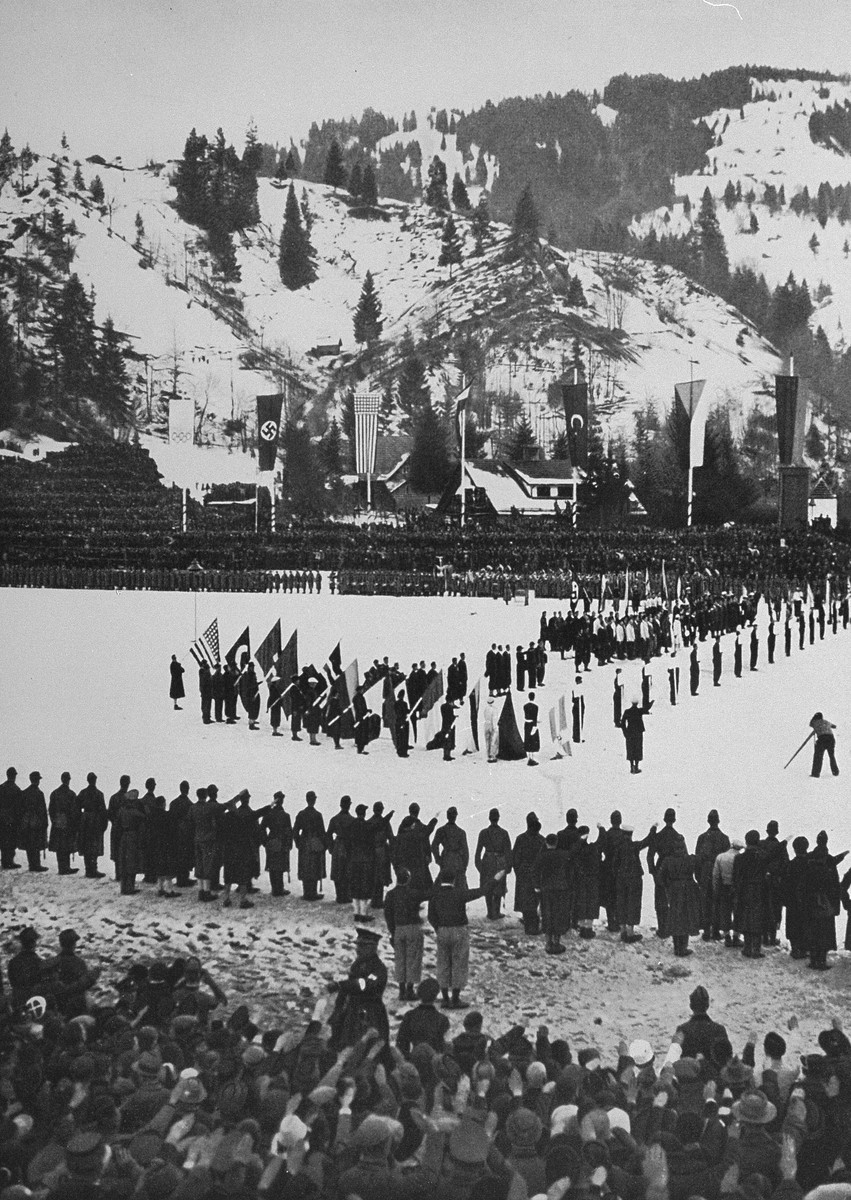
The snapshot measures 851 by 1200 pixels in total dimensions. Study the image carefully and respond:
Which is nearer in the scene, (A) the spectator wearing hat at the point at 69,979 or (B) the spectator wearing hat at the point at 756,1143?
(B) the spectator wearing hat at the point at 756,1143

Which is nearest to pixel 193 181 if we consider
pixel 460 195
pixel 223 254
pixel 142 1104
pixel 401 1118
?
pixel 223 254

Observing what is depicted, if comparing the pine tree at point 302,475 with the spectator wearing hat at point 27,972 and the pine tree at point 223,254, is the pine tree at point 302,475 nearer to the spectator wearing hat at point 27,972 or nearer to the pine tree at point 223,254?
the pine tree at point 223,254

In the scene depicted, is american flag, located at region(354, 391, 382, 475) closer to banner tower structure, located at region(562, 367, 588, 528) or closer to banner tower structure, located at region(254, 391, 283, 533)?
banner tower structure, located at region(254, 391, 283, 533)

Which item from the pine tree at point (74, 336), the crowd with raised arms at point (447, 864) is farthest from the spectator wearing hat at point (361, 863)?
the pine tree at point (74, 336)

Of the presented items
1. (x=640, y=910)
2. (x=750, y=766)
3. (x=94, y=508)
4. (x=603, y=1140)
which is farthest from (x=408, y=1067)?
(x=94, y=508)

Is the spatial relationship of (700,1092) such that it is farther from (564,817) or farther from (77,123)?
(77,123)
